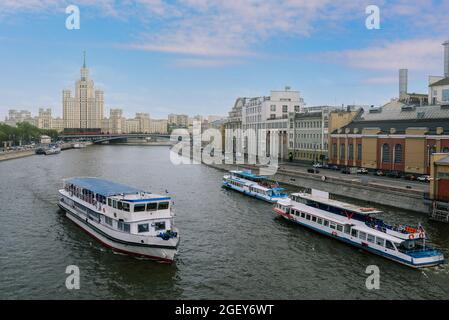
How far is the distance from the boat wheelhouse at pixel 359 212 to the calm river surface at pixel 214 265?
239 centimetres

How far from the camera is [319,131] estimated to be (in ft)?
260

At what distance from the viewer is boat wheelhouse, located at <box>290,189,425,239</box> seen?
97.0 ft

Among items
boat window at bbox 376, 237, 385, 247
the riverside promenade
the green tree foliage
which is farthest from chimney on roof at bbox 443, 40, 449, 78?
the green tree foliage

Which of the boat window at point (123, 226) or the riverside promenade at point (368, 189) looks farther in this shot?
the riverside promenade at point (368, 189)

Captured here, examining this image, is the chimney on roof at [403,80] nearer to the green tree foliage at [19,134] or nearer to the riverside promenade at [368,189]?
the riverside promenade at [368,189]

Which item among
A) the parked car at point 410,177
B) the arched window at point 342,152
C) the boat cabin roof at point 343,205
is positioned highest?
the arched window at point 342,152

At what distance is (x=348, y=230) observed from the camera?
107 ft

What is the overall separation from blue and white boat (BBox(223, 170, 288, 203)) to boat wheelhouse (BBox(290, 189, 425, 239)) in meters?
8.88

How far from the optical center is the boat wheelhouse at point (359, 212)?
29.6m

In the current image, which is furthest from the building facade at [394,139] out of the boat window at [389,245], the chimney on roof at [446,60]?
the boat window at [389,245]

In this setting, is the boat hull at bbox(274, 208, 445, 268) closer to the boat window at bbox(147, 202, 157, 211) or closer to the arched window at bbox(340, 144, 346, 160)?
the boat window at bbox(147, 202, 157, 211)
